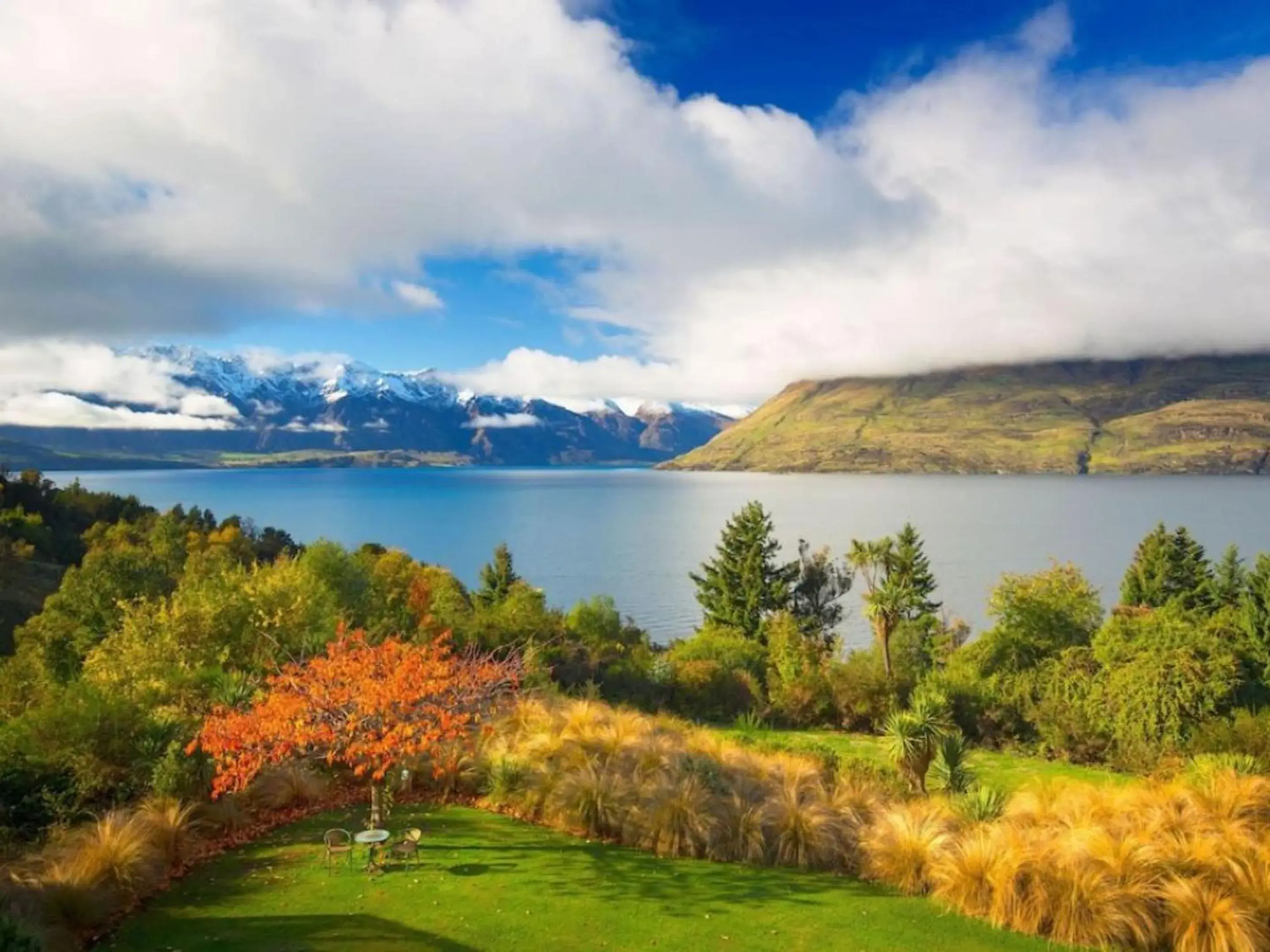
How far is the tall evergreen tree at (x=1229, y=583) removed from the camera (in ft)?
191

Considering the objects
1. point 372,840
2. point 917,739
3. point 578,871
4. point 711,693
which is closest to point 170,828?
point 372,840

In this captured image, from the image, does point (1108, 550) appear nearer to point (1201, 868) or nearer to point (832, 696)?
point (832, 696)

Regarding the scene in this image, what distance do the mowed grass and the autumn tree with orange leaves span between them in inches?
54.7

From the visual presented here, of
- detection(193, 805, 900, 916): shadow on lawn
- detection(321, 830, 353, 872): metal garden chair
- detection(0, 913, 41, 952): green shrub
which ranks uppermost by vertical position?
detection(0, 913, 41, 952): green shrub

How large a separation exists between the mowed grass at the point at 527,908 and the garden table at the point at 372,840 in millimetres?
204

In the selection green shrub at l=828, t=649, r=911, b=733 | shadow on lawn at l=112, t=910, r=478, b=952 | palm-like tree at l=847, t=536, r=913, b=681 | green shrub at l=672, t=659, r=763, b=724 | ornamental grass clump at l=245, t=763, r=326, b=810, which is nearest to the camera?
shadow on lawn at l=112, t=910, r=478, b=952

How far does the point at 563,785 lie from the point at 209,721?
566 centimetres

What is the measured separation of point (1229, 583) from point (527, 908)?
68065 mm

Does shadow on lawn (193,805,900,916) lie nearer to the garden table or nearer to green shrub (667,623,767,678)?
the garden table

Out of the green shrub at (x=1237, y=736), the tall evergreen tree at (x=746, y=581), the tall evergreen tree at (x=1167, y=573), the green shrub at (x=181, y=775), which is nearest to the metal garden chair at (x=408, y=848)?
the green shrub at (x=181, y=775)

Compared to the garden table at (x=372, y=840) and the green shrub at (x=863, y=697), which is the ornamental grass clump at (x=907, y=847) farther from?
the green shrub at (x=863, y=697)

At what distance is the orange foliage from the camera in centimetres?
1144

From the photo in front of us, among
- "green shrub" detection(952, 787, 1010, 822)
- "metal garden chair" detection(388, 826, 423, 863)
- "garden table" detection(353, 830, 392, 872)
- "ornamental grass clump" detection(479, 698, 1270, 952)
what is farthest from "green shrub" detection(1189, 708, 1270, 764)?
"garden table" detection(353, 830, 392, 872)

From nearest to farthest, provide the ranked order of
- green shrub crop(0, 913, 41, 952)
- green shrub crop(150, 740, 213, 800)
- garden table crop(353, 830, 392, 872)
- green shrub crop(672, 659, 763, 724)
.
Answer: green shrub crop(0, 913, 41, 952)
garden table crop(353, 830, 392, 872)
green shrub crop(150, 740, 213, 800)
green shrub crop(672, 659, 763, 724)
